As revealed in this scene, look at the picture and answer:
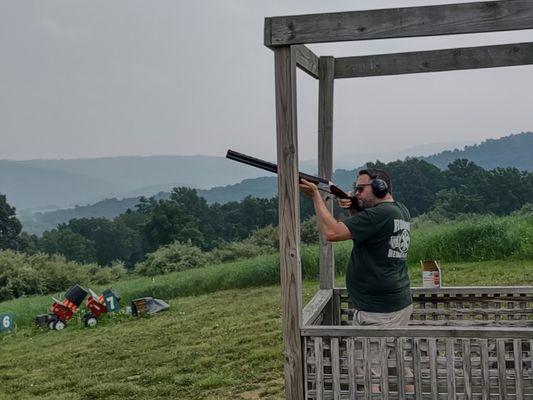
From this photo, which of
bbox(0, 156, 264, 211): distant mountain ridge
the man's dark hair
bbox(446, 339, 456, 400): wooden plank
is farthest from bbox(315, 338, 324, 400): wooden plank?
bbox(0, 156, 264, 211): distant mountain ridge

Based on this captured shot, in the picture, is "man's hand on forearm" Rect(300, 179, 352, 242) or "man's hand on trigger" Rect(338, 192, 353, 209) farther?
"man's hand on trigger" Rect(338, 192, 353, 209)

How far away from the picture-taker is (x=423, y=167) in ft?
65.5

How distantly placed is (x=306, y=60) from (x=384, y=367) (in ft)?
6.76

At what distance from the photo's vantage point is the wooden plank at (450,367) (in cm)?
355

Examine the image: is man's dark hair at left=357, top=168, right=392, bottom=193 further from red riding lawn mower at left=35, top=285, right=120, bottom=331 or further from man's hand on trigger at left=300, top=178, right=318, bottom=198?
red riding lawn mower at left=35, top=285, right=120, bottom=331

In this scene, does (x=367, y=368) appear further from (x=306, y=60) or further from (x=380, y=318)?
(x=306, y=60)

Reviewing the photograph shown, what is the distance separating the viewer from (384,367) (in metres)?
3.63

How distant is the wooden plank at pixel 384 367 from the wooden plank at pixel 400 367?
6cm

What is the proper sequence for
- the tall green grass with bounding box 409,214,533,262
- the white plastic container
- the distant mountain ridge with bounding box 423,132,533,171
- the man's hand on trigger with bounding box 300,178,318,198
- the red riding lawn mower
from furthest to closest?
the distant mountain ridge with bounding box 423,132,533,171
the tall green grass with bounding box 409,214,533,262
the red riding lawn mower
the white plastic container
the man's hand on trigger with bounding box 300,178,318,198

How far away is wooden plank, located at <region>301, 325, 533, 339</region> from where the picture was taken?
346 cm

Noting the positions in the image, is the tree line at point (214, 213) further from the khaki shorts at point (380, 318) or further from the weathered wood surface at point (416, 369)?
the weathered wood surface at point (416, 369)

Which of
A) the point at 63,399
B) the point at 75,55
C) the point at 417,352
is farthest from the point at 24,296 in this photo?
the point at 75,55

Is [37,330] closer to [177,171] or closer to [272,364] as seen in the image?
[272,364]

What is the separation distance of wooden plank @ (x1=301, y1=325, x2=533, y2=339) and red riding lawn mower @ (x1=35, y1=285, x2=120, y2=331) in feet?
26.8
